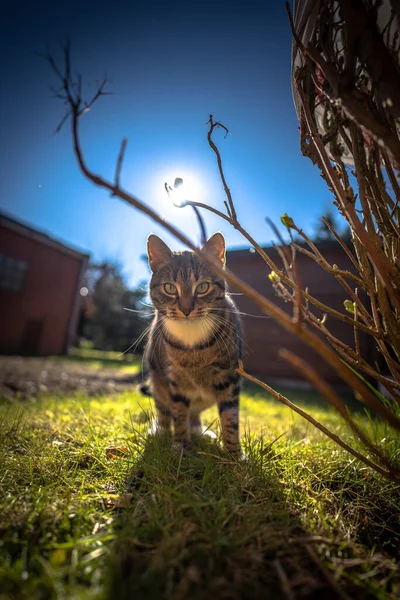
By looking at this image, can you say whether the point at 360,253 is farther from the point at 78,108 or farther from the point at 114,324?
the point at 114,324

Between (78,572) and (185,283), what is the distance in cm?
177

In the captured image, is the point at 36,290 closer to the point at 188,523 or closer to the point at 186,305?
the point at 186,305

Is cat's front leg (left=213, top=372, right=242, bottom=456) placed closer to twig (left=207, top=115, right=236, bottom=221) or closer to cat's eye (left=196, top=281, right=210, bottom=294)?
cat's eye (left=196, top=281, right=210, bottom=294)

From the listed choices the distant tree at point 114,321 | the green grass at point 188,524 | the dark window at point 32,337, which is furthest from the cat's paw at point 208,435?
the distant tree at point 114,321

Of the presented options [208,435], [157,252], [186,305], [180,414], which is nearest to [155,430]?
[180,414]

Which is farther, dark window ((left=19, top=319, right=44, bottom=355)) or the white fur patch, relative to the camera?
dark window ((left=19, top=319, right=44, bottom=355))

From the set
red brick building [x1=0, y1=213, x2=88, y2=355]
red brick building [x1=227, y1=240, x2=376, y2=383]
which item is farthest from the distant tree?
red brick building [x1=227, y1=240, x2=376, y2=383]

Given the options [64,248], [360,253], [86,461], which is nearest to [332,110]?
[360,253]

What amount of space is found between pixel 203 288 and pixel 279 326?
257 inches

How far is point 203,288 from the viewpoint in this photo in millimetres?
2334

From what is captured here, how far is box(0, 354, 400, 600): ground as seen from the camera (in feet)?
2.73

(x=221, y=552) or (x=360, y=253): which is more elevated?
(x=360, y=253)

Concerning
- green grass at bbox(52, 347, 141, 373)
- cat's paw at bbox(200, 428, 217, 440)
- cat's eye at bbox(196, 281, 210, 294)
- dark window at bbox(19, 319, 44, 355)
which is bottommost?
green grass at bbox(52, 347, 141, 373)

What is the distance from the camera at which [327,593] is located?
33.3 inches
